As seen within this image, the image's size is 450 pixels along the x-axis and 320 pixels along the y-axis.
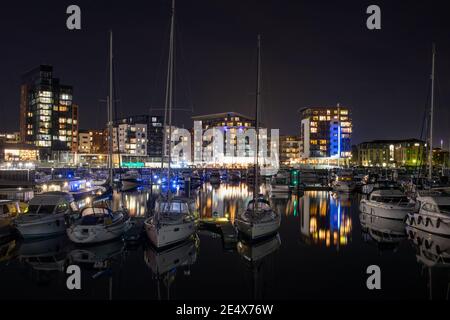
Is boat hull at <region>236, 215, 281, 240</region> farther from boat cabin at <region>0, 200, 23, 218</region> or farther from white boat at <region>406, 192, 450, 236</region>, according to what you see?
boat cabin at <region>0, 200, 23, 218</region>

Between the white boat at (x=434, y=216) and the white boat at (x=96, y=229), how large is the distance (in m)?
22.0

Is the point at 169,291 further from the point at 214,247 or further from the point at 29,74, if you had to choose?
the point at 29,74

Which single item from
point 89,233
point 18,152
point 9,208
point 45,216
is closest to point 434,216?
A: point 89,233

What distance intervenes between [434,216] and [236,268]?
16034 millimetres

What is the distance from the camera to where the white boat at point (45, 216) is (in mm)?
25875

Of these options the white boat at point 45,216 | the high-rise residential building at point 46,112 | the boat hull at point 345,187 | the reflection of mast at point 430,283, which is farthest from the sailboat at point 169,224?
the high-rise residential building at point 46,112

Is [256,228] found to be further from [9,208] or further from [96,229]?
[9,208]

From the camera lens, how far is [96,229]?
24000 mm

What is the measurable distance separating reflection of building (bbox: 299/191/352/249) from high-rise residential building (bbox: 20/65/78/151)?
145733 millimetres

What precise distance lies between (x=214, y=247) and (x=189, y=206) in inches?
223

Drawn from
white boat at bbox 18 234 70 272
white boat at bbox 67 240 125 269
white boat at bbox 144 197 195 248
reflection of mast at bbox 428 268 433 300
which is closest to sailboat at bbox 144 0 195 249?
white boat at bbox 144 197 195 248

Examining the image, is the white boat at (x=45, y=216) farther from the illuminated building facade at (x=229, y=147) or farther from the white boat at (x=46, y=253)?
the illuminated building facade at (x=229, y=147)
